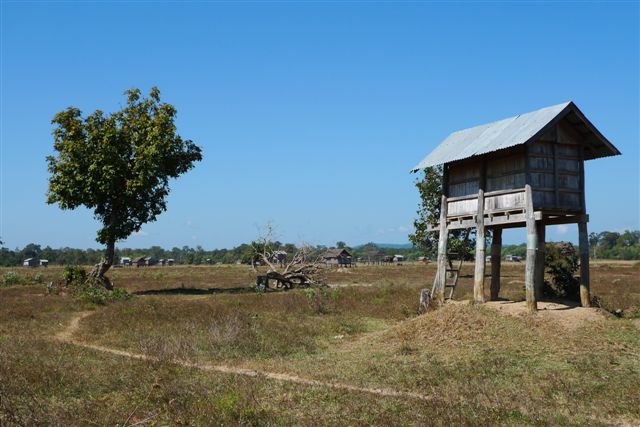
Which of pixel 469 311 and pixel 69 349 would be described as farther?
pixel 469 311

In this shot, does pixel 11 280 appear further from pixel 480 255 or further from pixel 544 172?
pixel 544 172

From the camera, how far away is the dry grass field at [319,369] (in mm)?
10227

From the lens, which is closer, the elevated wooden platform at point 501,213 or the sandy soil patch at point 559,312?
the sandy soil patch at point 559,312

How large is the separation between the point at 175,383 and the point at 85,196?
2626 cm

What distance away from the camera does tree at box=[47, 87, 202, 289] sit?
35.5 m

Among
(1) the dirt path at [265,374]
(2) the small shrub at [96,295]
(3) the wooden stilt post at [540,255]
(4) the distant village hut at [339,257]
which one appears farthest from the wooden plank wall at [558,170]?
(4) the distant village hut at [339,257]

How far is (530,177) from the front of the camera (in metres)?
18.8

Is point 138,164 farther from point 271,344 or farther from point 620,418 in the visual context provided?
point 620,418

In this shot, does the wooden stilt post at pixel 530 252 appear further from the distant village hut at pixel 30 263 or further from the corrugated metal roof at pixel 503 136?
the distant village hut at pixel 30 263

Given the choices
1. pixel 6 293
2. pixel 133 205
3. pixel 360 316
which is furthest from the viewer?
pixel 133 205

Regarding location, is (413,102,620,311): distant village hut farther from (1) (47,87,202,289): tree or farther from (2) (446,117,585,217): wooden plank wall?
(1) (47,87,202,289): tree

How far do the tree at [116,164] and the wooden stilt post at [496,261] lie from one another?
21170 mm

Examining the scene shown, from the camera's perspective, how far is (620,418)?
1016 cm

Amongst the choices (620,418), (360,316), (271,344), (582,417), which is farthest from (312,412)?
(360,316)
